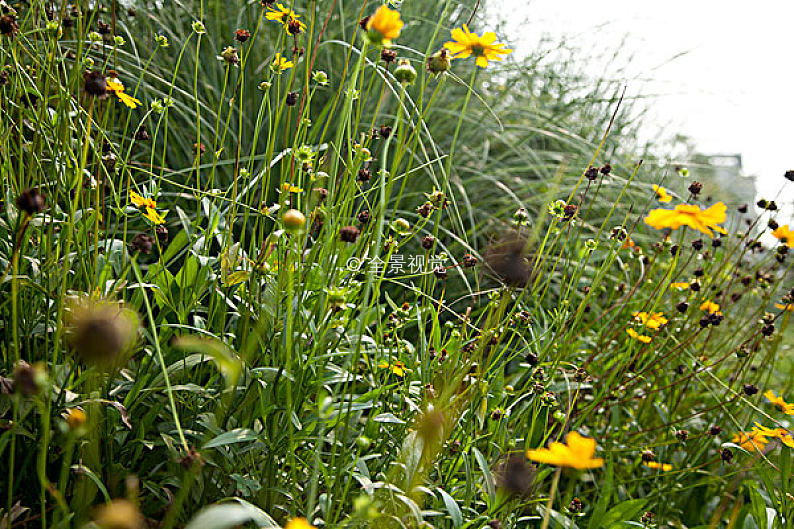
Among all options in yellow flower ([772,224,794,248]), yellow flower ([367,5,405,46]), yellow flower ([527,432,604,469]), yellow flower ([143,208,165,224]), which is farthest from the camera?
yellow flower ([772,224,794,248])

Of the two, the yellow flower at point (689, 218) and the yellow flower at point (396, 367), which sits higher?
the yellow flower at point (689, 218)

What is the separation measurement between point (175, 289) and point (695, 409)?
130cm

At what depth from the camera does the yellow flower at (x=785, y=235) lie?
1.12 metres

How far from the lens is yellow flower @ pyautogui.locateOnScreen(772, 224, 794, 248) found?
112 cm

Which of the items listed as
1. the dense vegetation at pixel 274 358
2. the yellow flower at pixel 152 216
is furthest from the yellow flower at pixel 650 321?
the yellow flower at pixel 152 216

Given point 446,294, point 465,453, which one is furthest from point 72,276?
point 446,294

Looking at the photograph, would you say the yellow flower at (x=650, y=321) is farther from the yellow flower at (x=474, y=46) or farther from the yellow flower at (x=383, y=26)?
the yellow flower at (x=383, y=26)

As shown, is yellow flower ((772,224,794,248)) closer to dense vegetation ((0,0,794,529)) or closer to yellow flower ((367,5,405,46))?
dense vegetation ((0,0,794,529))

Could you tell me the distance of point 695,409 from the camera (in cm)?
162

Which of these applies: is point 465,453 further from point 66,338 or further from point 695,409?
point 695,409

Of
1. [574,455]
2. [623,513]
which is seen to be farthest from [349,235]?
[623,513]

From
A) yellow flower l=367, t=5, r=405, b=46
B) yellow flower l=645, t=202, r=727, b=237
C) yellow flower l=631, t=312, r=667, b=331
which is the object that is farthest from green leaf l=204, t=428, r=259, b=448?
yellow flower l=631, t=312, r=667, b=331

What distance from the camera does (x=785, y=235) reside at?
113cm

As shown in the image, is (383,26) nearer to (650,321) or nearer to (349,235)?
(349,235)
